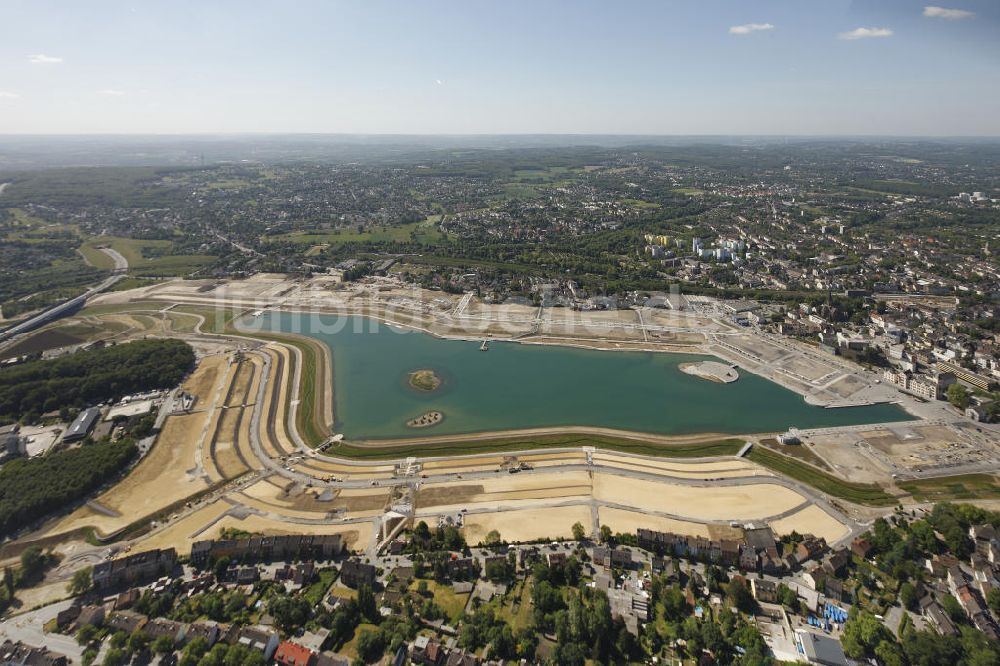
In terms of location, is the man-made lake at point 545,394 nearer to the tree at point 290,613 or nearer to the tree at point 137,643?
the tree at point 290,613

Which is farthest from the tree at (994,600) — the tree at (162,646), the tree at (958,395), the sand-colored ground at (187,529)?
the sand-colored ground at (187,529)

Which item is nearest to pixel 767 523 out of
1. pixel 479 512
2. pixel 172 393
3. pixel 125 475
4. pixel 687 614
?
pixel 687 614

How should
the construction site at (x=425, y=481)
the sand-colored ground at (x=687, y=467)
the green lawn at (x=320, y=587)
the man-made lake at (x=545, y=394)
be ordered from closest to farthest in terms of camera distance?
the green lawn at (x=320, y=587), the construction site at (x=425, y=481), the sand-colored ground at (x=687, y=467), the man-made lake at (x=545, y=394)

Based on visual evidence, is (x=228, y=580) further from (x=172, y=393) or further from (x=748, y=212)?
(x=748, y=212)

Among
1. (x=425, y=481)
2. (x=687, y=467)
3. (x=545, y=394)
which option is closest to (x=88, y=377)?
(x=425, y=481)

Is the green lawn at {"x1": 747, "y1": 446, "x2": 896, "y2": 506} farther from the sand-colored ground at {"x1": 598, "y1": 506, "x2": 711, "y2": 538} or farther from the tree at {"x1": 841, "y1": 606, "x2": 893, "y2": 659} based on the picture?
the tree at {"x1": 841, "y1": 606, "x2": 893, "y2": 659}

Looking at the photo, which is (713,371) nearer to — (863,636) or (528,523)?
(528,523)
